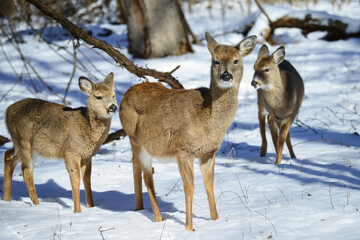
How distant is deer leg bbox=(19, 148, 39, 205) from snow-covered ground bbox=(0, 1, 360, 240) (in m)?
0.17

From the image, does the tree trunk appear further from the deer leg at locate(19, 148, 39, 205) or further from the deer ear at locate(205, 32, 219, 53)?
the deer ear at locate(205, 32, 219, 53)

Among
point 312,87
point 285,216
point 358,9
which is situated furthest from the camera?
point 358,9

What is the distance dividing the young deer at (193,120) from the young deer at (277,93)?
9.40ft

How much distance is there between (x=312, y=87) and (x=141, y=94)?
7.81 m

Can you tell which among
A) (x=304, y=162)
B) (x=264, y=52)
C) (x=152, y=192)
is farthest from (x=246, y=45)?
(x=264, y=52)

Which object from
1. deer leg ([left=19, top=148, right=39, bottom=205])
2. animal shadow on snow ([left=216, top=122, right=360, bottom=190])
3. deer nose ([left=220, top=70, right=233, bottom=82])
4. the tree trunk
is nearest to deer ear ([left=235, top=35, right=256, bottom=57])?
deer nose ([left=220, top=70, right=233, bottom=82])

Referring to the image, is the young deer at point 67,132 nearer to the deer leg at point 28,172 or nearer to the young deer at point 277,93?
the deer leg at point 28,172

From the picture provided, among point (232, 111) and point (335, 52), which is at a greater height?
point (232, 111)

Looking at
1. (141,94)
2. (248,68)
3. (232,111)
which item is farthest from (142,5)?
(232,111)

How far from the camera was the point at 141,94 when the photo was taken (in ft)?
20.0

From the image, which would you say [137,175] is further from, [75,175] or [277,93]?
[277,93]

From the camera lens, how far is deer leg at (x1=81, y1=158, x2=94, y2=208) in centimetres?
652

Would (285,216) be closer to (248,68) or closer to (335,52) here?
(248,68)

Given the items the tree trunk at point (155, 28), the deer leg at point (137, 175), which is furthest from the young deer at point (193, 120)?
the tree trunk at point (155, 28)
